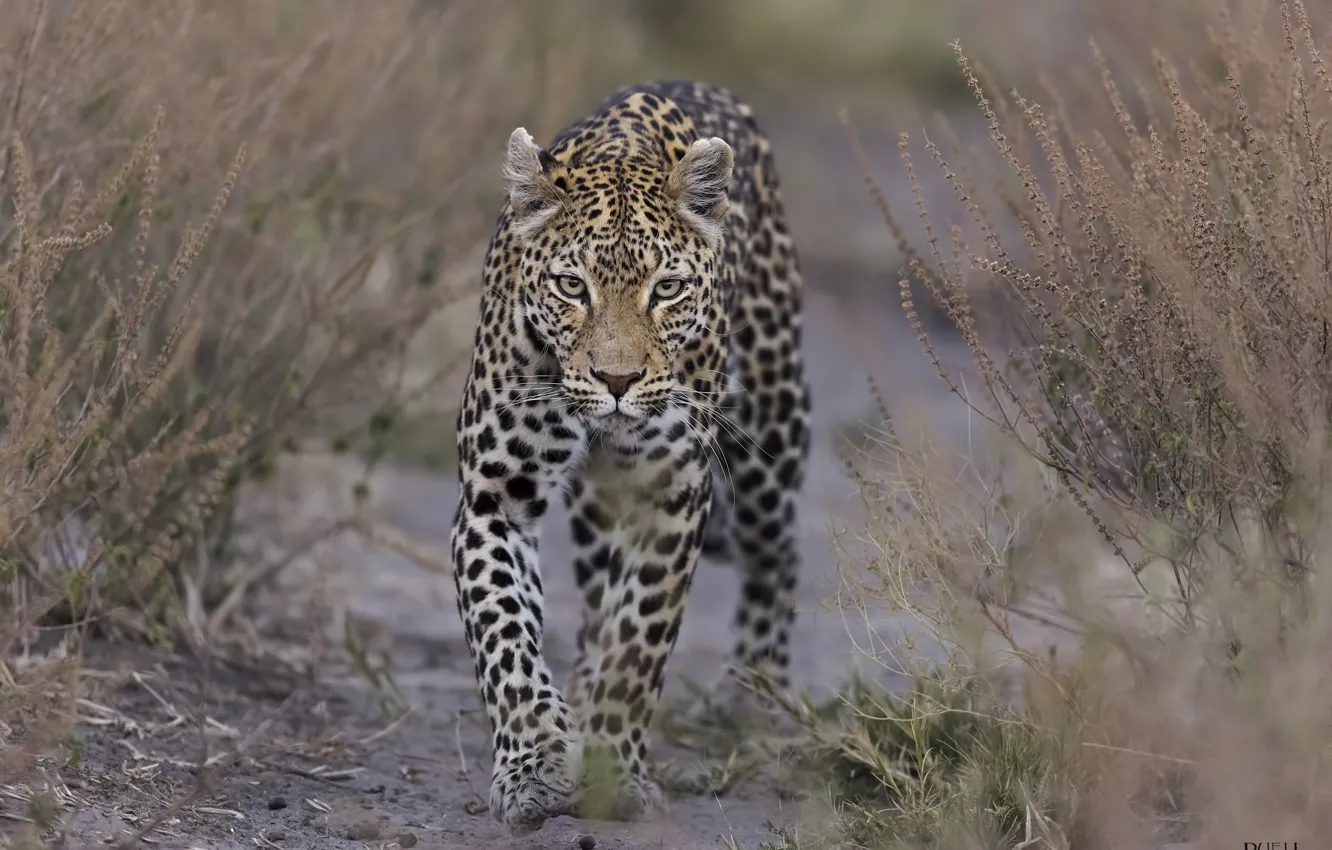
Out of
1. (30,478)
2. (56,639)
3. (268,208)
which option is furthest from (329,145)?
(30,478)

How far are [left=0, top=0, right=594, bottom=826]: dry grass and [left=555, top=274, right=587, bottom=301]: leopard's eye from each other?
1111 mm

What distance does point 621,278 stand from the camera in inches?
249

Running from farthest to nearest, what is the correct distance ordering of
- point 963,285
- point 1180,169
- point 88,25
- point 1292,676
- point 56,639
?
point 56,639 < point 88,25 < point 963,285 < point 1180,169 < point 1292,676

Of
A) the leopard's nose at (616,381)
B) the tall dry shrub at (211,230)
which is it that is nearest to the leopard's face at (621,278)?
the leopard's nose at (616,381)

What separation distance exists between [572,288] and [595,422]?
0.45 metres

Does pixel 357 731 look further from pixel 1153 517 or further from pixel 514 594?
pixel 1153 517

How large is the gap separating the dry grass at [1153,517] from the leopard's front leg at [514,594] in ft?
2.75

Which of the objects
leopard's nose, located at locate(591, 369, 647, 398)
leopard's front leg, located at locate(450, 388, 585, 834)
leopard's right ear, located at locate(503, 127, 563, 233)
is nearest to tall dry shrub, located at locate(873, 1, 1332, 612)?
leopard's nose, located at locate(591, 369, 647, 398)

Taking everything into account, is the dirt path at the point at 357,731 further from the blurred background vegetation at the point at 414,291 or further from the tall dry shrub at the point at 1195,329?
the tall dry shrub at the point at 1195,329

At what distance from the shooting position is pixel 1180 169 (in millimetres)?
5320

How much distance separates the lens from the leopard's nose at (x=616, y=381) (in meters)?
6.15

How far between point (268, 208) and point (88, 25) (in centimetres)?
159

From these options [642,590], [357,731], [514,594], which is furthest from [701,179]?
[357,731]

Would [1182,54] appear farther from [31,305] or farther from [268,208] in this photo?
[31,305]
